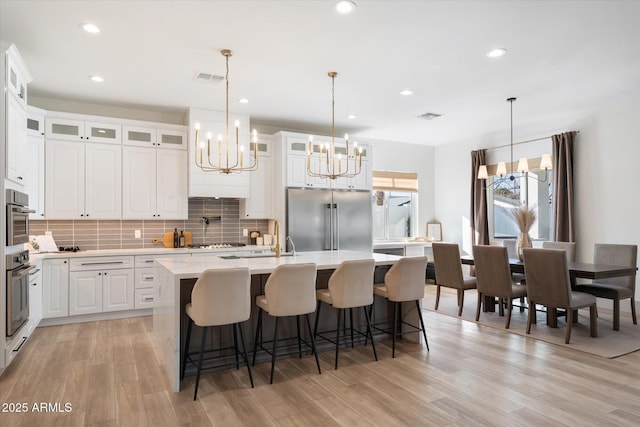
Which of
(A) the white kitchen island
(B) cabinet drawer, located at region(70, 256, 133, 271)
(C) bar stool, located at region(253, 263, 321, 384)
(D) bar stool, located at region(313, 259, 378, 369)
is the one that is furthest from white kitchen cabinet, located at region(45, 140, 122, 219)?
(D) bar stool, located at region(313, 259, 378, 369)

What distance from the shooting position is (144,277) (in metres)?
5.34

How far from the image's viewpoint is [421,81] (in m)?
4.68

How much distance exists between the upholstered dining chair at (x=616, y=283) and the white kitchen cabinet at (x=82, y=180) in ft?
19.5

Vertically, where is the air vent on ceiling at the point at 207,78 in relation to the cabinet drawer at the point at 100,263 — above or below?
above

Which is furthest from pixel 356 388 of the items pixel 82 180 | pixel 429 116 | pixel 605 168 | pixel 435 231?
pixel 435 231

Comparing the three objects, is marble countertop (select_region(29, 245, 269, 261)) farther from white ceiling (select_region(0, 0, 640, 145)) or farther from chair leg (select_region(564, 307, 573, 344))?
chair leg (select_region(564, 307, 573, 344))

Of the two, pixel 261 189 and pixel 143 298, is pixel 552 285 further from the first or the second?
pixel 143 298

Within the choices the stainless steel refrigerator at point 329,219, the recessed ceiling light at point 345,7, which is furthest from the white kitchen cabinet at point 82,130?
the recessed ceiling light at point 345,7

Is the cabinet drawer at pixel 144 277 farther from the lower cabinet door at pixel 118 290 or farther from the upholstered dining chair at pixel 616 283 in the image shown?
the upholstered dining chair at pixel 616 283

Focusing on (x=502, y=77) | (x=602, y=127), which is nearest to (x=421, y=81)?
→ (x=502, y=77)

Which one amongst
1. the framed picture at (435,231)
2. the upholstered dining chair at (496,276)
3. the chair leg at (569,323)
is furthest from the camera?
the framed picture at (435,231)

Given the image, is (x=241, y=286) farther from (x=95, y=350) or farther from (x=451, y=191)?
(x=451, y=191)

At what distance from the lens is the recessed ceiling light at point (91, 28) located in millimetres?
3323

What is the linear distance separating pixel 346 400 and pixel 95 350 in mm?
2625
